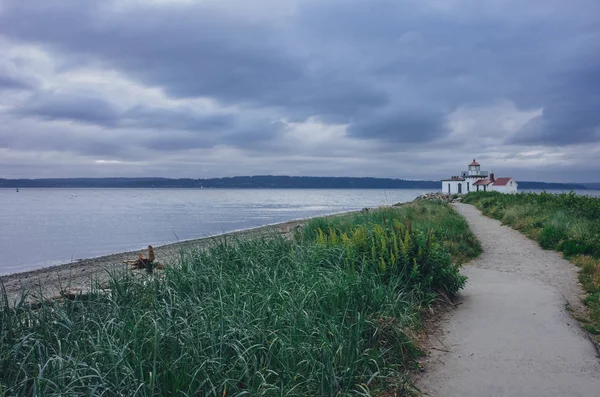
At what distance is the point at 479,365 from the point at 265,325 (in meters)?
2.38

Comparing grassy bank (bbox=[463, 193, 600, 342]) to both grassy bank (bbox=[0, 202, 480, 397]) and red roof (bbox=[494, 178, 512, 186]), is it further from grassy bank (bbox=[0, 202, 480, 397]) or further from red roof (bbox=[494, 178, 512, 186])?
red roof (bbox=[494, 178, 512, 186])

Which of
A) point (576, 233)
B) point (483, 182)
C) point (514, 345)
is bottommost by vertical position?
point (514, 345)

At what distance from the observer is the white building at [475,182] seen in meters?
62.5

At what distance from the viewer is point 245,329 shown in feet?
16.3

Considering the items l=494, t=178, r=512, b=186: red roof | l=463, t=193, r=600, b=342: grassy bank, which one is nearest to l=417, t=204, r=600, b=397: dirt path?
l=463, t=193, r=600, b=342: grassy bank

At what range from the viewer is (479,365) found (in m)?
5.21

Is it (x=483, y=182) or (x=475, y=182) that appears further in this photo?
(x=475, y=182)

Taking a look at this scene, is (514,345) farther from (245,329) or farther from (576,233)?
(576,233)

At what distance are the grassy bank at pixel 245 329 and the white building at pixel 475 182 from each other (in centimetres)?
5920

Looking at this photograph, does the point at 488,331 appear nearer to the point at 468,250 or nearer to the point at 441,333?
the point at 441,333

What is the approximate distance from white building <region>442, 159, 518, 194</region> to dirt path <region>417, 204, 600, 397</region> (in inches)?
2238

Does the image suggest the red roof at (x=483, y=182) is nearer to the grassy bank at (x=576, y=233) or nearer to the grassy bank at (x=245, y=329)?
the grassy bank at (x=576, y=233)

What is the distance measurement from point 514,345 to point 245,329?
10.7 ft

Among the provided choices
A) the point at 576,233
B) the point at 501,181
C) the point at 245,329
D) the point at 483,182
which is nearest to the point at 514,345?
the point at 245,329
